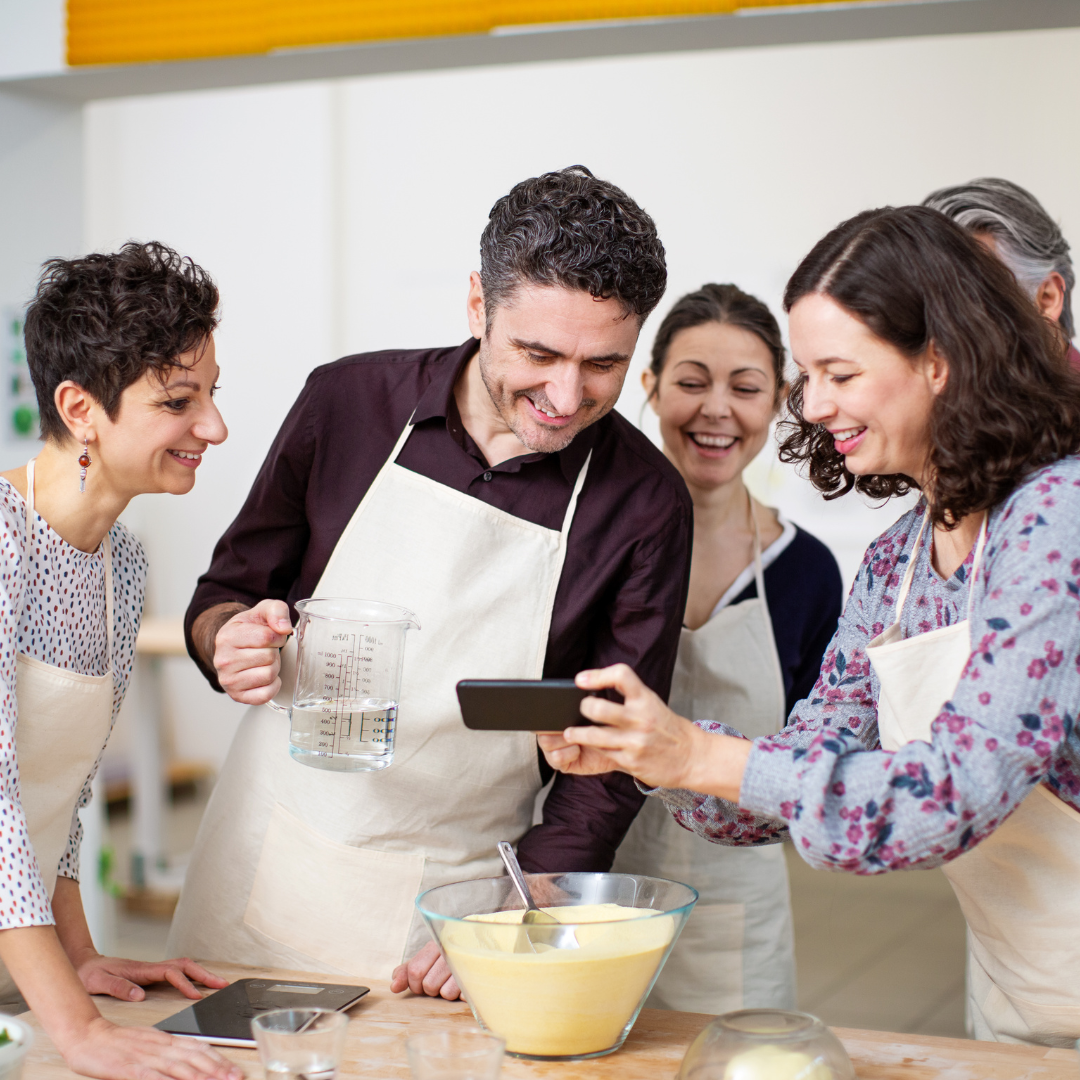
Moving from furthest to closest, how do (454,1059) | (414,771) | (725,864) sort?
(725,864), (414,771), (454,1059)

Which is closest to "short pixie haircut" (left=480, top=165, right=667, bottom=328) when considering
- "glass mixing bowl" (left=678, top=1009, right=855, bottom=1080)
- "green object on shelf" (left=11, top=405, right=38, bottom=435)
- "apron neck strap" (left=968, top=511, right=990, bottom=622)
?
"apron neck strap" (left=968, top=511, right=990, bottom=622)

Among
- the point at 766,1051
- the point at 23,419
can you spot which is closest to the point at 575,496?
the point at 766,1051

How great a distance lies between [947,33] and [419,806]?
1.67 meters

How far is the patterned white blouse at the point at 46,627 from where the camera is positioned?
4.42ft

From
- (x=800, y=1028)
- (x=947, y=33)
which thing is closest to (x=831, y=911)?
(x=947, y=33)

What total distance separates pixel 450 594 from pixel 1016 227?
3.92ft

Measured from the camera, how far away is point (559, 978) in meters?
1.29

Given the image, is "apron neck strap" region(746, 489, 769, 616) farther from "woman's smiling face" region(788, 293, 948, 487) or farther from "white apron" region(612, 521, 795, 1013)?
"woman's smiling face" region(788, 293, 948, 487)

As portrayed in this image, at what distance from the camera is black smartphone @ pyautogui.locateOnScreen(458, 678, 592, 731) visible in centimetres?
124

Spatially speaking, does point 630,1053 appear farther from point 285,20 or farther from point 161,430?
point 285,20

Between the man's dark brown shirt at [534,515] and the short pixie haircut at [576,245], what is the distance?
0.26 metres

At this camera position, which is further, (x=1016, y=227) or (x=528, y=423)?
(x=1016, y=227)

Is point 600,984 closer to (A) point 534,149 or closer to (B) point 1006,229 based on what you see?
(B) point 1006,229

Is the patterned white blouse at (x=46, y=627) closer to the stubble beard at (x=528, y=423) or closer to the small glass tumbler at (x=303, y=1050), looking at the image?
the small glass tumbler at (x=303, y=1050)
